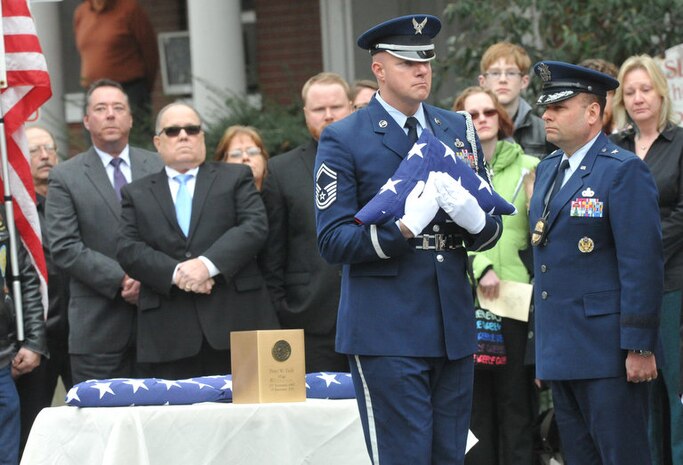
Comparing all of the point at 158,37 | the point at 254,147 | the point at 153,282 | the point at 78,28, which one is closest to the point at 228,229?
the point at 153,282

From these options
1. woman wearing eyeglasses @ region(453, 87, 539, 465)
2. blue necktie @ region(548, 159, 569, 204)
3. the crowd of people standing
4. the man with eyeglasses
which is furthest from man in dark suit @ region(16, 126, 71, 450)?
blue necktie @ region(548, 159, 569, 204)

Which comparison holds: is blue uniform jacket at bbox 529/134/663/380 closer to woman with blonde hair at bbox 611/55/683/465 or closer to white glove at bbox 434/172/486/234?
white glove at bbox 434/172/486/234

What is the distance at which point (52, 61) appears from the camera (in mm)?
12742

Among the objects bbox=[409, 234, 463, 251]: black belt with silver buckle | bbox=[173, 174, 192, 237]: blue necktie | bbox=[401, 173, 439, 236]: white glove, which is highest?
bbox=[401, 173, 439, 236]: white glove

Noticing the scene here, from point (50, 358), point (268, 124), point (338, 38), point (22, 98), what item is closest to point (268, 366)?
point (50, 358)

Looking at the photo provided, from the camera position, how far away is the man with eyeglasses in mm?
8055

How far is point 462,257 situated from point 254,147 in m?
3.66

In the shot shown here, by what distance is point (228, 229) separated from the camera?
24.3ft

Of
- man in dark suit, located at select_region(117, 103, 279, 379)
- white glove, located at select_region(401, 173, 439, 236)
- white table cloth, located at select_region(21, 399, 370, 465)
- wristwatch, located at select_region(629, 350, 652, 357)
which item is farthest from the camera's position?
man in dark suit, located at select_region(117, 103, 279, 379)

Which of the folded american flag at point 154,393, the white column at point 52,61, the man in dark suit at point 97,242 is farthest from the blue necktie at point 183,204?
the white column at point 52,61

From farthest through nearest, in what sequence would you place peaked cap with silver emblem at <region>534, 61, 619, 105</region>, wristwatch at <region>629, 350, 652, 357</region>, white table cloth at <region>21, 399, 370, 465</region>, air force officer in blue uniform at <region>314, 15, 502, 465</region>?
white table cloth at <region>21, 399, 370, 465</region> < peaked cap with silver emblem at <region>534, 61, 619, 105</region> < wristwatch at <region>629, 350, 652, 357</region> < air force officer in blue uniform at <region>314, 15, 502, 465</region>

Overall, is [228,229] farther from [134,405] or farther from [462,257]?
[462,257]

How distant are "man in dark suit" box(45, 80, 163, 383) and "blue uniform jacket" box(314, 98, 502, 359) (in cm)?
283

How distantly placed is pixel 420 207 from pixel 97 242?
350 centimetres
